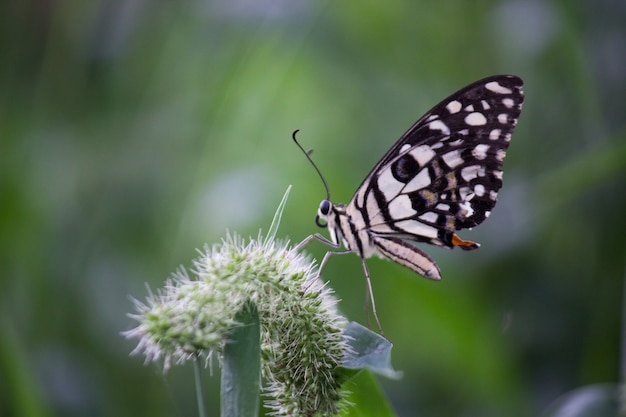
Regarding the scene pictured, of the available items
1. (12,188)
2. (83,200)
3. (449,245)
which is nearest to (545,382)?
(449,245)

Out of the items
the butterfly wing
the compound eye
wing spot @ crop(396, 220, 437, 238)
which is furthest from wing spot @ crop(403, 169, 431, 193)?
the compound eye

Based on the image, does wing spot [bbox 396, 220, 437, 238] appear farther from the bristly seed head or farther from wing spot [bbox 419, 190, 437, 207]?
the bristly seed head

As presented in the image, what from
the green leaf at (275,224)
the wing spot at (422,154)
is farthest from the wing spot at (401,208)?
the green leaf at (275,224)

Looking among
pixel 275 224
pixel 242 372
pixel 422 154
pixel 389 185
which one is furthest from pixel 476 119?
pixel 242 372

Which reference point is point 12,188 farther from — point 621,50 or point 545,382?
point 621,50

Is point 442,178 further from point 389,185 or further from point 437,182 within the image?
point 389,185

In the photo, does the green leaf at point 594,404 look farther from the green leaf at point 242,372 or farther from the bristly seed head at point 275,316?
the green leaf at point 242,372
